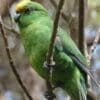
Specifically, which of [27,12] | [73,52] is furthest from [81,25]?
[27,12]

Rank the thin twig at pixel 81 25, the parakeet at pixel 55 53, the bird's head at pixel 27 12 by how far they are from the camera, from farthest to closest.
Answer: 1. the bird's head at pixel 27 12
2. the parakeet at pixel 55 53
3. the thin twig at pixel 81 25

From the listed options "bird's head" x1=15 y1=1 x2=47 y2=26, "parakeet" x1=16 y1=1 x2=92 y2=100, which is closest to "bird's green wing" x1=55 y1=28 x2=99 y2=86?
"parakeet" x1=16 y1=1 x2=92 y2=100

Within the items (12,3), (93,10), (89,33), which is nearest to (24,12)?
(12,3)

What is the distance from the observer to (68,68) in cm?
304

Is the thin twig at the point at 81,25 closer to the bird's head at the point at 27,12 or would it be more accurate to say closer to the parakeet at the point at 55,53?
the parakeet at the point at 55,53

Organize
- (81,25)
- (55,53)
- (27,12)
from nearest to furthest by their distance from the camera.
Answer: (81,25) < (55,53) < (27,12)

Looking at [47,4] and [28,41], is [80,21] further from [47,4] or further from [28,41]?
[47,4]

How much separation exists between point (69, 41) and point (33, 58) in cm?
33

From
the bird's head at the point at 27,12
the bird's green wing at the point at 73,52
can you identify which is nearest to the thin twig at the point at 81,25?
the bird's green wing at the point at 73,52

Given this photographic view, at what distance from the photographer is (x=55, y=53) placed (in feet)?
9.82

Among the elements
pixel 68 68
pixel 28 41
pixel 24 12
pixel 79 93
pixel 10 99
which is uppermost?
pixel 24 12

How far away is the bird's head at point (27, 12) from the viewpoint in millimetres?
3145

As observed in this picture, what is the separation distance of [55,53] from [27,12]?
17.3 inches

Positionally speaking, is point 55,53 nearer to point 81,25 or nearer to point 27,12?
point 81,25
